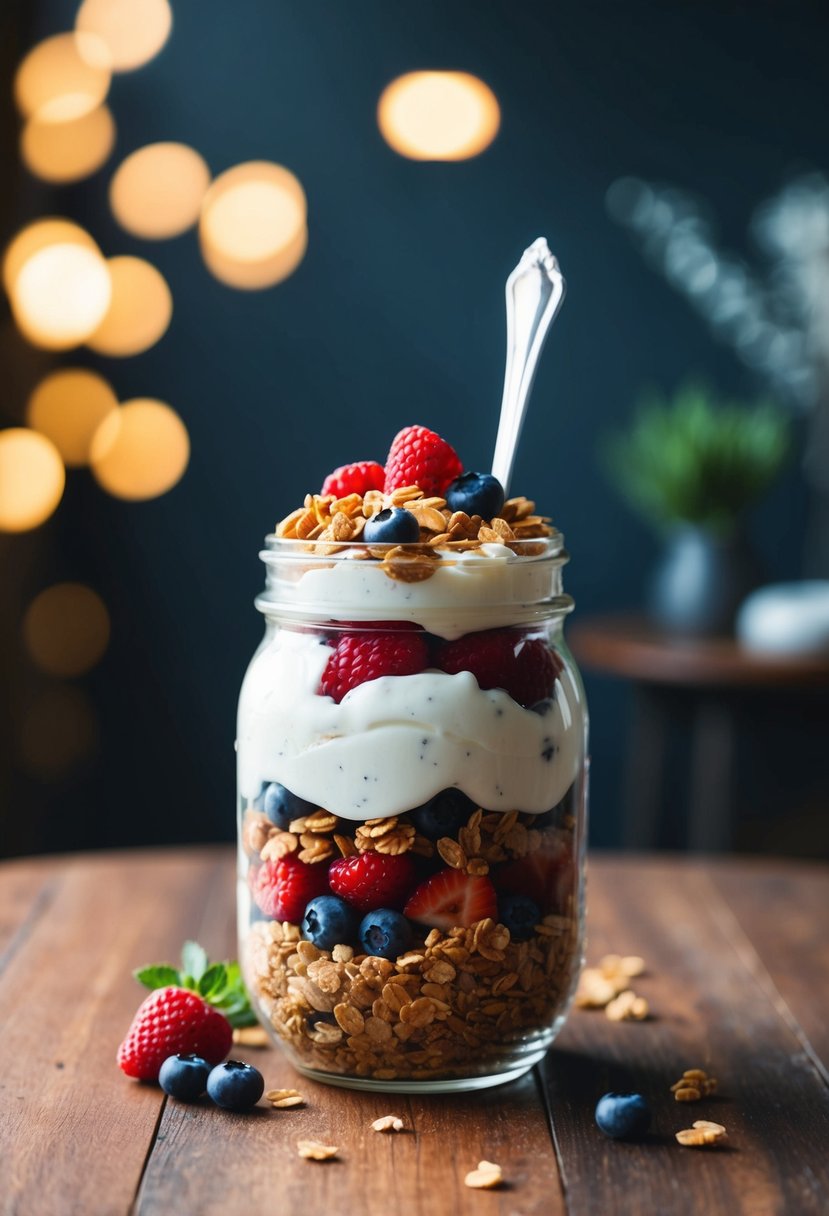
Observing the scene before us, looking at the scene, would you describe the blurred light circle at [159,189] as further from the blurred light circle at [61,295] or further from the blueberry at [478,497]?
the blueberry at [478,497]

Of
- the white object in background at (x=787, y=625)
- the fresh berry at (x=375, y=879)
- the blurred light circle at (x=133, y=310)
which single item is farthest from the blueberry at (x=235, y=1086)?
the blurred light circle at (x=133, y=310)

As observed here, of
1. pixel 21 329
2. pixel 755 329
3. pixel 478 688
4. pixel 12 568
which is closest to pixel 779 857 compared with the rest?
pixel 755 329

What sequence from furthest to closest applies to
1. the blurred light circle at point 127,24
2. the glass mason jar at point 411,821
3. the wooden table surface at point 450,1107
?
the blurred light circle at point 127,24, the glass mason jar at point 411,821, the wooden table surface at point 450,1107

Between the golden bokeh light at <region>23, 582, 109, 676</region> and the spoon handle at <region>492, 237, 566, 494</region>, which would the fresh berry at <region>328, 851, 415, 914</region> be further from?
the golden bokeh light at <region>23, 582, 109, 676</region>

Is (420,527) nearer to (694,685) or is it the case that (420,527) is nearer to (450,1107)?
(450,1107)

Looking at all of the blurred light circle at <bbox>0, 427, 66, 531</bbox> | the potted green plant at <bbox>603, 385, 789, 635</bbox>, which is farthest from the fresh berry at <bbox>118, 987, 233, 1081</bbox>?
the blurred light circle at <bbox>0, 427, 66, 531</bbox>
